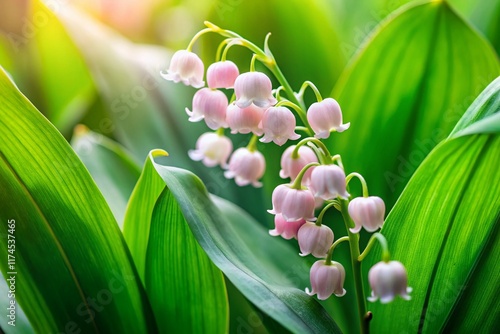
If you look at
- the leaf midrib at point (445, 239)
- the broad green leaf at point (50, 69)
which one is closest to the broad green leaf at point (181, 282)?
the leaf midrib at point (445, 239)

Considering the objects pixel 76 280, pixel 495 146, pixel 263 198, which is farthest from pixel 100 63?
pixel 495 146

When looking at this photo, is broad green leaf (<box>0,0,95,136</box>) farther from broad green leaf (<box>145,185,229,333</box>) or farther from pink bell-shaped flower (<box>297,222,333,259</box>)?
pink bell-shaped flower (<box>297,222,333,259</box>)

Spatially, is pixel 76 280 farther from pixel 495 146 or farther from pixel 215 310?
pixel 495 146

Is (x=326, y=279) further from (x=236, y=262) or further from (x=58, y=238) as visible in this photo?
(x=58, y=238)

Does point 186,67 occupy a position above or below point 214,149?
above

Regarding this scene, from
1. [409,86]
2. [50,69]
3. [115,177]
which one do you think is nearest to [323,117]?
[409,86]
